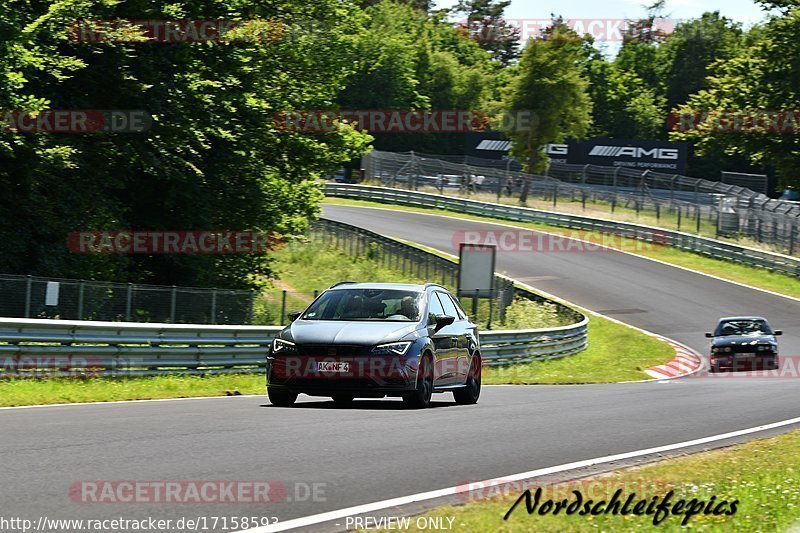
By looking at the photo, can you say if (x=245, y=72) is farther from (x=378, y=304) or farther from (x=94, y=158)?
(x=378, y=304)

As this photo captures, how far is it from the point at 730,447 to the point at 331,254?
A: 3852 cm

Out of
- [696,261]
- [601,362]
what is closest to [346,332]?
[601,362]

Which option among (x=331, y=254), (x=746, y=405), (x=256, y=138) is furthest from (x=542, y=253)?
(x=746, y=405)

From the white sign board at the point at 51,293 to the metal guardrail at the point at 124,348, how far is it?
3.79 feet

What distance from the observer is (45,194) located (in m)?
26.0

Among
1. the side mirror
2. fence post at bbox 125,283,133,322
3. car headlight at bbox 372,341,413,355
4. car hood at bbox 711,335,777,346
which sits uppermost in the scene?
the side mirror

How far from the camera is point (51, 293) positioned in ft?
62.7

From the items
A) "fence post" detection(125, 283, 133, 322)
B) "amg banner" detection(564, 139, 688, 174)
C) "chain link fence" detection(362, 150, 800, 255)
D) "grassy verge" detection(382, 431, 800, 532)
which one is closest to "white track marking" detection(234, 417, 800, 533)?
"grassy verge" detection(382, 431, 800, 532)

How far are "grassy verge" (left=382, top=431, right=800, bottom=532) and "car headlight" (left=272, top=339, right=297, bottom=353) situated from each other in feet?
16.5

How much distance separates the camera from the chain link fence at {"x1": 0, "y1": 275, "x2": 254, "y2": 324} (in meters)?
18.7

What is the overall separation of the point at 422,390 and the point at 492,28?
152809 millimetres

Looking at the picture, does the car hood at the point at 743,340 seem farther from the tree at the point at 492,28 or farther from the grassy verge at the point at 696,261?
the tree at the point at 492,28

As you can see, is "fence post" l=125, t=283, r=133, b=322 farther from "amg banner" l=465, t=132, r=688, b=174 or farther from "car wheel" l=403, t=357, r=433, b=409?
"amg banner" l=465, t=132, r=688, b=174

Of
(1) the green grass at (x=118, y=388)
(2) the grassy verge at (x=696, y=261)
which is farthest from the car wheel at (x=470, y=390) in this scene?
(2) the grassy verge at (x=696, y=261)
